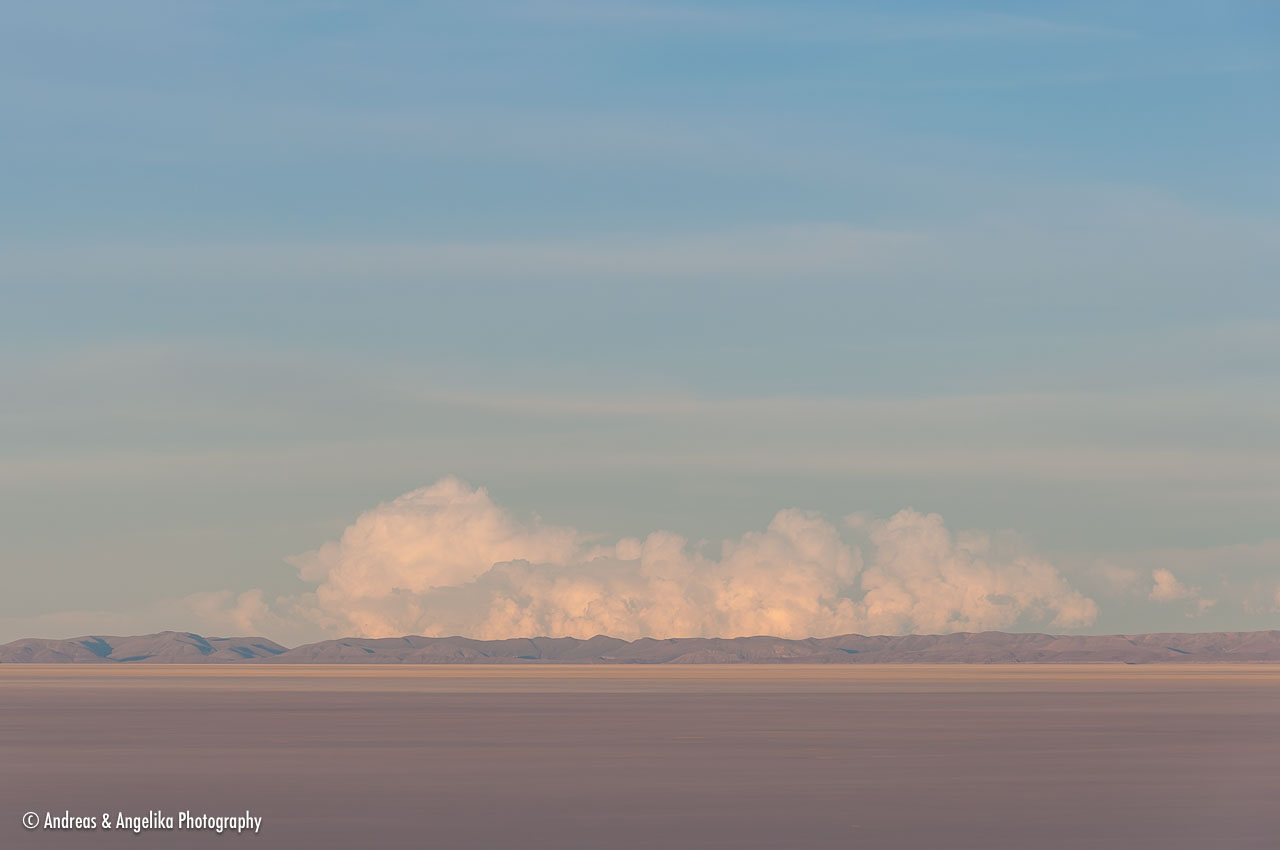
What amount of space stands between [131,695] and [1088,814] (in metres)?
102

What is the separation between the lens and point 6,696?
127125 mm

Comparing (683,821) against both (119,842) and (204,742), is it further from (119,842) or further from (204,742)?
(204,742)

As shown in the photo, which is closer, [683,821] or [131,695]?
[683,821]

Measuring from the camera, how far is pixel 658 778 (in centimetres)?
4681

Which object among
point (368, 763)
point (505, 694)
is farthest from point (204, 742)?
point (505, 694)

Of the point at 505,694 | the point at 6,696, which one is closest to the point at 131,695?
the point at 6,696

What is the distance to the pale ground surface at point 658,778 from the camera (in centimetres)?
3481

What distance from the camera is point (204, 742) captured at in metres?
62.7

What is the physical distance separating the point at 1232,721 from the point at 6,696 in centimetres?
8703

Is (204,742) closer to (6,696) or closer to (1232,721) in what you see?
(1232,721)

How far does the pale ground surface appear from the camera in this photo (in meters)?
34.8

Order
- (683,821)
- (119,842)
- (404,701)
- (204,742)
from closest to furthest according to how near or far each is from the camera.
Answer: (119,842), (683,821), (204,742), (404,701)

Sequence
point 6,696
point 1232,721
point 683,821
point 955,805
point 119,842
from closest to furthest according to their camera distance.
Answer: point 119,842 < point 683,821 < point 955,805 < point 1232,721 < point 6,696

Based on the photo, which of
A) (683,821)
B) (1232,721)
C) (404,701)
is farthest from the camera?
(404,701)
